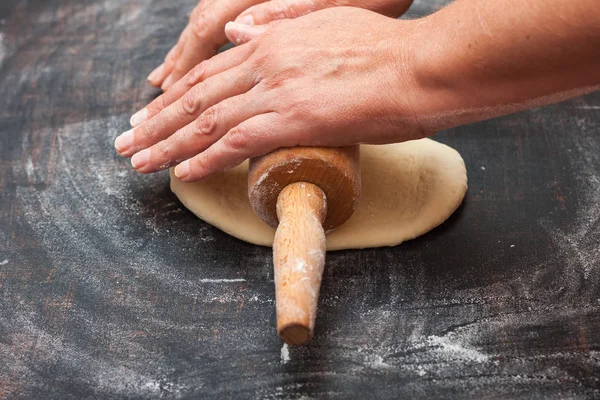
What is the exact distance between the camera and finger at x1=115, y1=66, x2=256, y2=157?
1.56 metres

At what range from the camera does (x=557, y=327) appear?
142cm

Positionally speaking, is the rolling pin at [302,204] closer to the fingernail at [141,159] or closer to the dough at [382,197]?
the dough at [382,197]

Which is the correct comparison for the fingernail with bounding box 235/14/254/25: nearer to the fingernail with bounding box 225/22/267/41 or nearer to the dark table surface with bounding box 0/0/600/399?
the fingernail with bounding box 225/22/267/41

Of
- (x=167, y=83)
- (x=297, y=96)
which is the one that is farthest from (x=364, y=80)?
(x=167, y=83)

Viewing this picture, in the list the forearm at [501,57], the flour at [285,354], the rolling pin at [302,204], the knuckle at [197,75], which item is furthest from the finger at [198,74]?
the flour at [285,354]

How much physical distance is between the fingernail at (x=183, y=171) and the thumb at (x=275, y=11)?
1.42ft

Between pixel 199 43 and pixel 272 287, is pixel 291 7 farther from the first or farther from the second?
pixel 272 287

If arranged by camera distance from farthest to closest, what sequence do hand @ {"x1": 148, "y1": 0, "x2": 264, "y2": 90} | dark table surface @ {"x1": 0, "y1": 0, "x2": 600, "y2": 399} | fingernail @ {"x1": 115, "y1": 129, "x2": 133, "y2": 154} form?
1. hand @ {"x1": 148, "y1": 0, "x2": 264, "y2": 90}
2. fingernail @ {"x1": 115, "y1": 129, "x2": 133, "y2": 154}
3. dark table surface @ {"x1": 0, "y1": 0, "x2": 600, "y2": 399}

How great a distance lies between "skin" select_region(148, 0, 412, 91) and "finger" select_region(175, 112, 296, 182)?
43 cm

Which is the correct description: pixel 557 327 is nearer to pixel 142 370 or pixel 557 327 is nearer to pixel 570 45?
pixel 570 45

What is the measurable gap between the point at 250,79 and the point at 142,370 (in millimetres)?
651

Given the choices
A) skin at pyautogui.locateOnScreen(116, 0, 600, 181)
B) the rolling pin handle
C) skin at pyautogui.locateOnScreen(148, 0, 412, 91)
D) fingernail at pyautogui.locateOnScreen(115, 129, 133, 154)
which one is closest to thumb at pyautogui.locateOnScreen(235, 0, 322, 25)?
skin at pyautogui.locateOnScreen(148, 0, 412, 91)

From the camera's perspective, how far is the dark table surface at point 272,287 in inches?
53.1

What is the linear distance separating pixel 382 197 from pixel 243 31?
1.70ft
